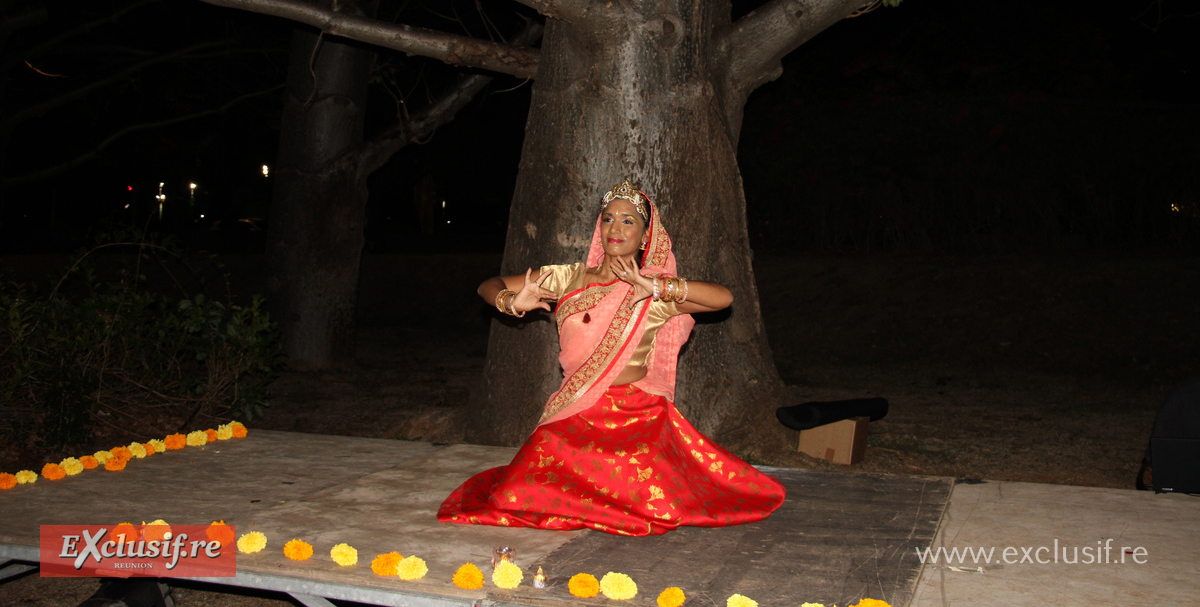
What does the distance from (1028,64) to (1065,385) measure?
6548mm

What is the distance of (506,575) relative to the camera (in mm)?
2738

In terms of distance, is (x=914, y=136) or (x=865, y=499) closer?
(x=865, y=499)

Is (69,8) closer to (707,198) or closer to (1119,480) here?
(707,198)

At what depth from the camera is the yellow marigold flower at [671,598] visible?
2596 millimetres

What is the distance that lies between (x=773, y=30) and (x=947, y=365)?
543cm

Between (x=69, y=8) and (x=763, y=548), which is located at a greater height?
(x=69, y=8)

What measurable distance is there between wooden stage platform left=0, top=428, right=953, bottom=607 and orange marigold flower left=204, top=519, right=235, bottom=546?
14cm

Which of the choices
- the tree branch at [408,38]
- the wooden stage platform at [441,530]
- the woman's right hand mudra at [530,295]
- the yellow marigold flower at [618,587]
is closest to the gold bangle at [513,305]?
the woman's right hand mudra at [530,295]

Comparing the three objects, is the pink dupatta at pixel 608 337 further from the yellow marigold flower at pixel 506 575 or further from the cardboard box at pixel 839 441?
the cardboard box at pixel 839 441

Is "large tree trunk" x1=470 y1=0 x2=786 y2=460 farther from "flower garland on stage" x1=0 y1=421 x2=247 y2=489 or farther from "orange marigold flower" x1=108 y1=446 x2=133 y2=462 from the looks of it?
"orange marigold flower" x1=108 y1=446 x2=133 y2=462

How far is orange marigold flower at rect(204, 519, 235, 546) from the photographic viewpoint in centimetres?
309

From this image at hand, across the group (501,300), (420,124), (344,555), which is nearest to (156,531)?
(344,555)

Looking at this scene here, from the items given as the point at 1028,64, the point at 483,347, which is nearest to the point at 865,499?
the point at 483,347

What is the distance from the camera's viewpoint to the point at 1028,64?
12.8 m
